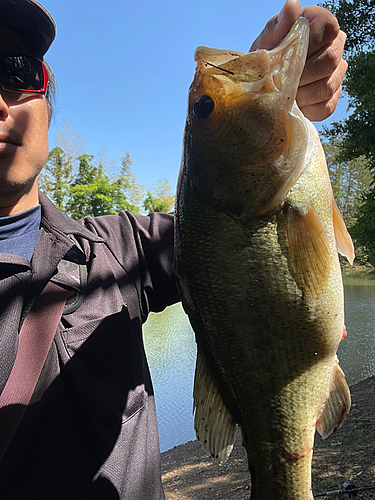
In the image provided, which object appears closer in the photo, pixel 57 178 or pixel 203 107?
pixel 203 107

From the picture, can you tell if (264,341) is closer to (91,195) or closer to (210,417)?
(210,417)

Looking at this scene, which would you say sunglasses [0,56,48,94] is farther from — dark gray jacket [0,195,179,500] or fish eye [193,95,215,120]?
fish eye [193,95,215,120]

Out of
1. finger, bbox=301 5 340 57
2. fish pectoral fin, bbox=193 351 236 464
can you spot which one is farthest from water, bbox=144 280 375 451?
finger, bbox=301 5 340 57

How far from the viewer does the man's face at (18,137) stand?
140 centimetres

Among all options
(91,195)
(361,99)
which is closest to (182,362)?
(361,99)

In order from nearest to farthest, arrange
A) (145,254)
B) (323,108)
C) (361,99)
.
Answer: (323,108), (145,254), (361,99)

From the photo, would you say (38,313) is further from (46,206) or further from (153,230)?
(153,230)

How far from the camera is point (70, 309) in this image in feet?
4.68

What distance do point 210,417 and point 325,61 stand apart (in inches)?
53.3

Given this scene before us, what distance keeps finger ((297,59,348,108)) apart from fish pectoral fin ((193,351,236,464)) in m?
1.06

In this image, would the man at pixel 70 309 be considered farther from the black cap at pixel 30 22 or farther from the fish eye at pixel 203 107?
the fish eye at pixel 203 107

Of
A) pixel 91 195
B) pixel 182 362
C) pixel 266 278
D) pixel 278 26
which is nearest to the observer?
pixel 266 278

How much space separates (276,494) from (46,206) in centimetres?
146

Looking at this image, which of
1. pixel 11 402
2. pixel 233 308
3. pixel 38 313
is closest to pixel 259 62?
pixel 233 308
